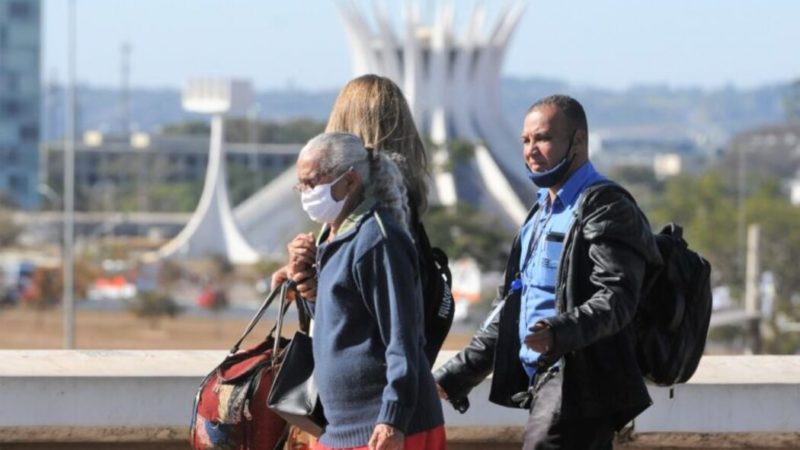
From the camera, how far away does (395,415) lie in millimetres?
4480

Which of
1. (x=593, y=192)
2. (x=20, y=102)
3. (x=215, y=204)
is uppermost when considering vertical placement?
(x=20, y=102)

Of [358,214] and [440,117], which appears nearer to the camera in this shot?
[358,214]

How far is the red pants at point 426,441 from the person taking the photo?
459 cm

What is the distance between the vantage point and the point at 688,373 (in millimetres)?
4812

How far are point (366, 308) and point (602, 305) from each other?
564 mm

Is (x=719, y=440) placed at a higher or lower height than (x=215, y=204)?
higher

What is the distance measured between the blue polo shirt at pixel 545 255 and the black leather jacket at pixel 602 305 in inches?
2.8

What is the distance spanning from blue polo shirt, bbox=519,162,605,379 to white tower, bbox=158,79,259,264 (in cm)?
7402

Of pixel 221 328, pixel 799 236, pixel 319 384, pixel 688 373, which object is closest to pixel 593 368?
pixel 688 373

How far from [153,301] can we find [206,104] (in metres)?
43.6

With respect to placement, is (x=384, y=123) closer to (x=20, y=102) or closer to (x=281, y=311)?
(x=281, y=311)

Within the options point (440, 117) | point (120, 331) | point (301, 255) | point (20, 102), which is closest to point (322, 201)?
point (301, 255)

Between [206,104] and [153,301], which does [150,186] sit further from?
[153,301]

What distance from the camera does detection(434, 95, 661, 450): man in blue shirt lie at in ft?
15.2
